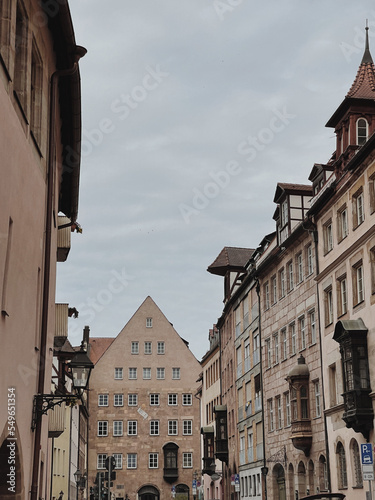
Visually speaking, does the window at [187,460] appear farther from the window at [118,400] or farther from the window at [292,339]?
the window at [292,339]

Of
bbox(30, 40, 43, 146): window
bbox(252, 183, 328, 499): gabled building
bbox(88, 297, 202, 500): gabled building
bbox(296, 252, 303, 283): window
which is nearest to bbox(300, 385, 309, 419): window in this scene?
bbox(252, 183, 328, 499): gabled building

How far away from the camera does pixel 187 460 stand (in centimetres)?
7556

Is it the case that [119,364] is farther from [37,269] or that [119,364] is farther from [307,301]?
[37,269]

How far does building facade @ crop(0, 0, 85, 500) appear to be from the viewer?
9891 mm

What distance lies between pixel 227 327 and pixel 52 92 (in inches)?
1770

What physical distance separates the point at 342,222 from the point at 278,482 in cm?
1559

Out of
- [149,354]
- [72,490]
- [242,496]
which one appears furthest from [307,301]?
[149,354]

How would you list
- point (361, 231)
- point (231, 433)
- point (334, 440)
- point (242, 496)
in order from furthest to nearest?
point (231, 433)
point (242, 496)
point (334, 440)
point (361, 231)

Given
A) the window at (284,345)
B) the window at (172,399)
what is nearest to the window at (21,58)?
the window at (284,345)

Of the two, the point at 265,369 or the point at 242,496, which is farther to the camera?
the point at 242,496

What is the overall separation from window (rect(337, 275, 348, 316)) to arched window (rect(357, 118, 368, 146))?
17.3 ft

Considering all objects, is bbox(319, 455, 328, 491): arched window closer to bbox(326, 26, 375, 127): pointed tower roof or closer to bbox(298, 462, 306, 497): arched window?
bbox(298, 462, 306, 497): arched window

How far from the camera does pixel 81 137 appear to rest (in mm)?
16672

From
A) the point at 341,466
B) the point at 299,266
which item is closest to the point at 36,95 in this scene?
the point at 341,466
